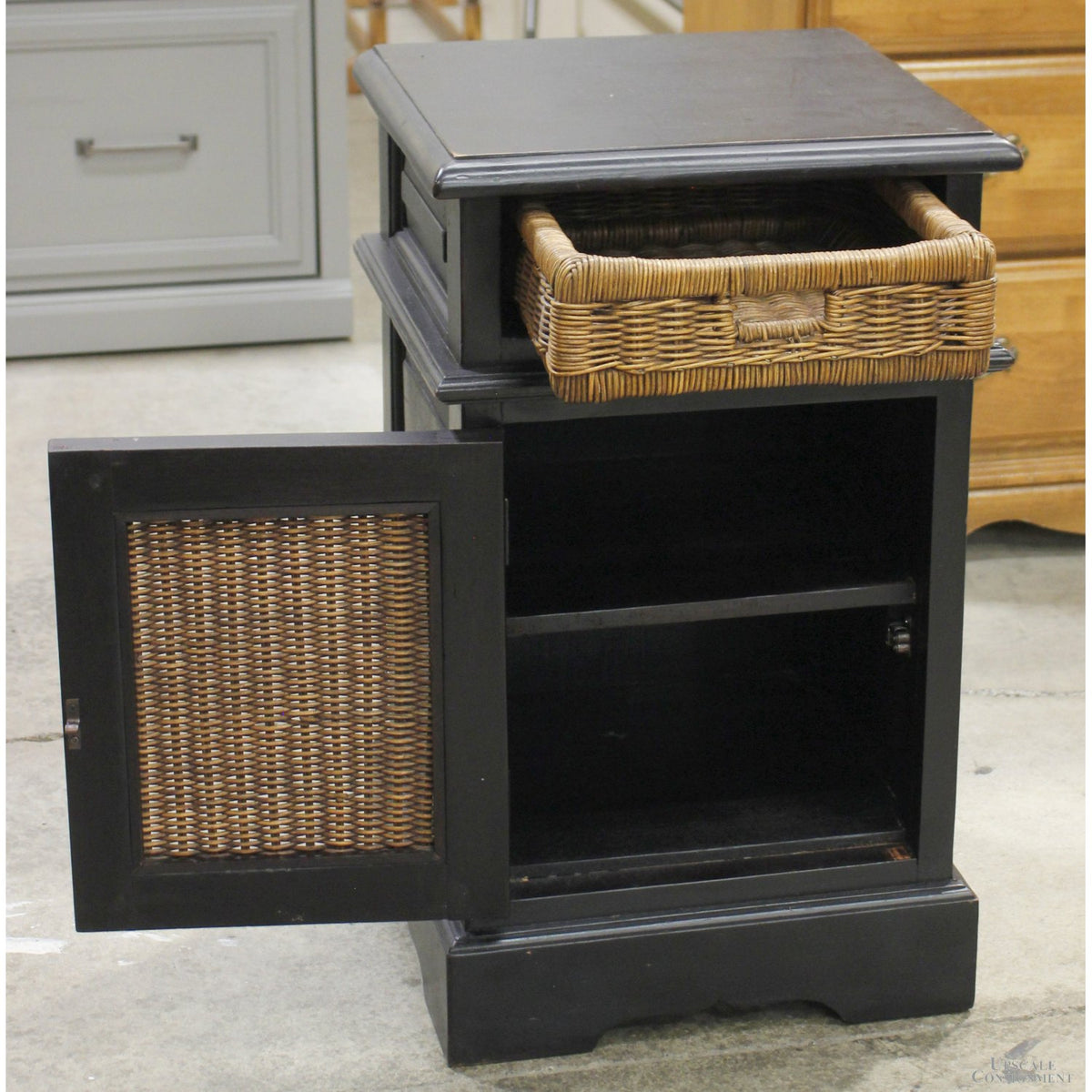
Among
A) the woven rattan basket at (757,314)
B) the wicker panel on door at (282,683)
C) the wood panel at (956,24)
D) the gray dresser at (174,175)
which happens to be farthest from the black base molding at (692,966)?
the gray dresser at (174,175)

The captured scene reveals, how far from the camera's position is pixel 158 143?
355 cm

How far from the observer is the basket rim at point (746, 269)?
4.48 feet

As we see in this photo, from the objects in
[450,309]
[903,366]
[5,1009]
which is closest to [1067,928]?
[903,366]

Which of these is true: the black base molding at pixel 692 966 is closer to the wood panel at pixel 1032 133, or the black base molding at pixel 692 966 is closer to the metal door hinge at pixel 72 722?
the metal door hinge at pixel 72 722

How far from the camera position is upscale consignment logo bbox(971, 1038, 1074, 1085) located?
1.70 m

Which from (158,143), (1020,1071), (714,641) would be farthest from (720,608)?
(158,143)

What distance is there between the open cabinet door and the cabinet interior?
11 cm

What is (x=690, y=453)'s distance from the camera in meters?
2.02

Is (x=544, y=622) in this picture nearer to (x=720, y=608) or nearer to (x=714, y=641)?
(x=720, y=608)

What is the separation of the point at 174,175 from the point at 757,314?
2.44 metres

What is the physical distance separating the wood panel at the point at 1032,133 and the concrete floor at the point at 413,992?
635mm

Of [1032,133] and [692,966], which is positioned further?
[1032,133]

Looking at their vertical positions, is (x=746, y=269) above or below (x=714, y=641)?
above

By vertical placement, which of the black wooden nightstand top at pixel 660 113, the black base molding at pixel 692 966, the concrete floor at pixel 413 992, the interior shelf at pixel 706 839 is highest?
the black wooden nightstand top at pixel 660 113
